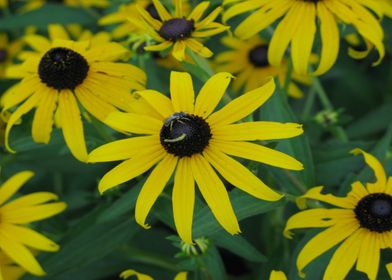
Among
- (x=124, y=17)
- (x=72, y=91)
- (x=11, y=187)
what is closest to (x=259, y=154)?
(x=72, y=91)

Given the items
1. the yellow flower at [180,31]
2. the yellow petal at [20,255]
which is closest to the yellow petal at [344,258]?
the yellow flower at [180,31]

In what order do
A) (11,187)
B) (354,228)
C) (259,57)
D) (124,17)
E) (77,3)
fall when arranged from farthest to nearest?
(77,3), (259,57), (124,17), (11,187), (354,228)

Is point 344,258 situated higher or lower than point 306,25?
lower

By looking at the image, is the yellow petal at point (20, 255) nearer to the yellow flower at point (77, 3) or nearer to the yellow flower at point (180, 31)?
the yellow flower at point (180, 31)

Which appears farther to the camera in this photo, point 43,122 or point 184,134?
point 43,122

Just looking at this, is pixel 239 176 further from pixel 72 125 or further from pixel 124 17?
pixel 124 17

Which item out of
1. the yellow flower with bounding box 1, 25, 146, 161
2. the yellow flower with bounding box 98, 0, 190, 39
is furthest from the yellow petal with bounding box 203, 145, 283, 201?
the yellow flower with bounding box 98, 0, 190, 39

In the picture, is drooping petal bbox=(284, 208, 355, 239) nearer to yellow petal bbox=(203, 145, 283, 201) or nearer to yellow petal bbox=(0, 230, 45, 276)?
yellow petal bbox=(203, 145, 283, 201)

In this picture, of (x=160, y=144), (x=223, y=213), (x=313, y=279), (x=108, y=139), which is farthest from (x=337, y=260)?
(x=108, y=139)
